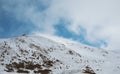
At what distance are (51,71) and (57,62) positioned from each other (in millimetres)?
7679

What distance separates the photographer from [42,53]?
177ft

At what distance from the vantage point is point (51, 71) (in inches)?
1652

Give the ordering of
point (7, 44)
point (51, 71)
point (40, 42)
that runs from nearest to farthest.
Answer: point (51, 71)
point (7, 44)
point (40, 42)

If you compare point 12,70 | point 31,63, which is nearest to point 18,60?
point 31,63

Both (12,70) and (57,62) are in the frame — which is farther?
(57,62)

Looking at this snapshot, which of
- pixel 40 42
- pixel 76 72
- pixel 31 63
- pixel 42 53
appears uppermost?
pixel 40 42

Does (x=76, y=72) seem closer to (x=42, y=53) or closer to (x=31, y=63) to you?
(x=31, y=63)

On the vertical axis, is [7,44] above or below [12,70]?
above

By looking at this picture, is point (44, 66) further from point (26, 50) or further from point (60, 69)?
point (26, 50)

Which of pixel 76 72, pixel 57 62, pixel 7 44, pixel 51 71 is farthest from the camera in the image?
pixel 7 44

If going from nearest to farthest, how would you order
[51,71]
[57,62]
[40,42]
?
[51,71], [57,62], [40,42]

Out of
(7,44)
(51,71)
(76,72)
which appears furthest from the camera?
(7,44)

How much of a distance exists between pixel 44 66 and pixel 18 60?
619cm

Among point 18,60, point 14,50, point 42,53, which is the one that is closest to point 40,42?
point 42,53
